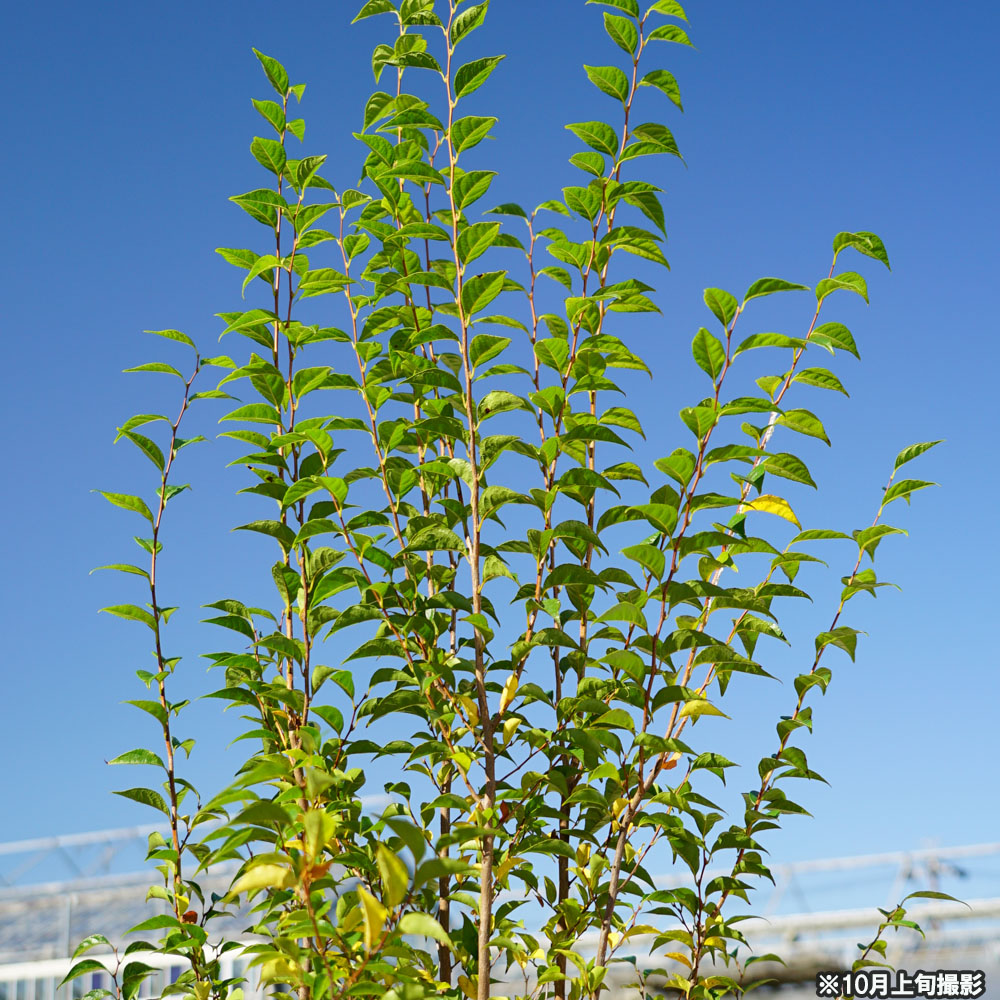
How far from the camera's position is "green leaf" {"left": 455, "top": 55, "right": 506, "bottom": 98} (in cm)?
146

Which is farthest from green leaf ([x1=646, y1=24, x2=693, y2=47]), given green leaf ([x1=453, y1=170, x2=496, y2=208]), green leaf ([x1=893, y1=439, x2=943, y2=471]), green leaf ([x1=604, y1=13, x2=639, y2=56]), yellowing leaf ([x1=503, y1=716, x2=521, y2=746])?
yellowing leaf ([x1=503, y1=716, x2=521, y2=746])

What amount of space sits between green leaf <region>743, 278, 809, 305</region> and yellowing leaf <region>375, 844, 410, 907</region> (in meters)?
0.95

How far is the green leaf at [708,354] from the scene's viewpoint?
143 cm

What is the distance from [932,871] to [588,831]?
6509 mm

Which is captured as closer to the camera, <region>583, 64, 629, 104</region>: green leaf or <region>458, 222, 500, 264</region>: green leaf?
<region>458, 222, 500, 264</region>: green leaf

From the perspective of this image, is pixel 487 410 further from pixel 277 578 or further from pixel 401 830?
pixel 401 830

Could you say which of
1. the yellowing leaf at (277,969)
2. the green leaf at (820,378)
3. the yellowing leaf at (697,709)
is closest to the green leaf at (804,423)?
the green leaf at (820,378)

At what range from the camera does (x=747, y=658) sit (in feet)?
4.67

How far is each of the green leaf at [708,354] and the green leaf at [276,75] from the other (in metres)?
0.87

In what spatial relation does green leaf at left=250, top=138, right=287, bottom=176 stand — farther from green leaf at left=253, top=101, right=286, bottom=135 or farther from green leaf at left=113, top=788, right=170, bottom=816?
green leaf at left=113, top=788, right=170, bottom=816

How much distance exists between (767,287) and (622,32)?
1.67 feet

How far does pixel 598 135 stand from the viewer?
1534 mm

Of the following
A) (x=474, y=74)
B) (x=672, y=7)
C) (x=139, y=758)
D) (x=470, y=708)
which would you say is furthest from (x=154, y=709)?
(x=672, y=7)

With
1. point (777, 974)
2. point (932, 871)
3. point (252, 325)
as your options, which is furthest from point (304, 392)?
point (932, 871)
